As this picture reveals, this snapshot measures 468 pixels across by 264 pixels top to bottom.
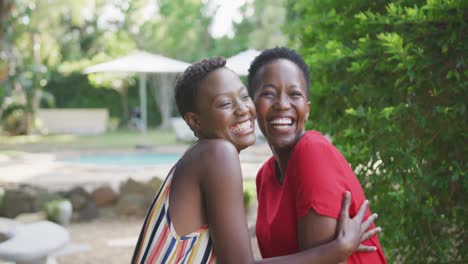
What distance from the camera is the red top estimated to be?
1.49 m

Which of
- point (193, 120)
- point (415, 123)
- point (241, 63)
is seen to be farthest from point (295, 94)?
point (241, 63)

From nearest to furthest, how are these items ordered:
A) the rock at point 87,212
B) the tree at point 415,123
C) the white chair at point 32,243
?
the tree at point 415,123 → the white chair at point 32,243 → the rock at point 87,212

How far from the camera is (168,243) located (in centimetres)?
160

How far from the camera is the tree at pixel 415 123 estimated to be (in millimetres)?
2557

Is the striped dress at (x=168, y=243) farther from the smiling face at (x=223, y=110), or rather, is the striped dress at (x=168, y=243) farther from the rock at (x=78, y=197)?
the rock at (x=78, y=197)

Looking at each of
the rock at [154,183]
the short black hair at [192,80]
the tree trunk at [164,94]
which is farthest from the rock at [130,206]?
the tree trunk at [164,94]

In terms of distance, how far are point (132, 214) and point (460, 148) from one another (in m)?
6.79

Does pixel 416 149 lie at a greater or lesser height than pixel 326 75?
lesser

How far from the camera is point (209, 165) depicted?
156 cm

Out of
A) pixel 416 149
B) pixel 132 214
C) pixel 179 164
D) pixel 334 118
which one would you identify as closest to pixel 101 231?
pixel 132 214

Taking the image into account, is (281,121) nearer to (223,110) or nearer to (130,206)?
(223,110)

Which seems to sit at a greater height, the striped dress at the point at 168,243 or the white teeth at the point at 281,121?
the white teeth at the point at 281,121

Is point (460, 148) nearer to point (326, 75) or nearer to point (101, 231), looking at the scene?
point (326, 75)

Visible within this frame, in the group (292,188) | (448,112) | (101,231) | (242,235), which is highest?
(448,112)
